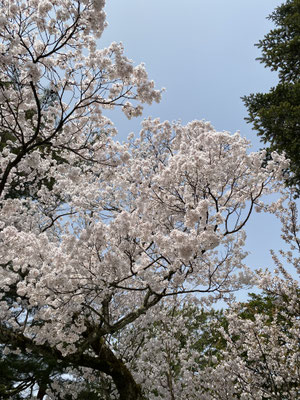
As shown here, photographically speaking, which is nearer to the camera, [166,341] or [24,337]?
[24,337]

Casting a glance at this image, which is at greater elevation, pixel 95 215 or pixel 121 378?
pixel 95 215

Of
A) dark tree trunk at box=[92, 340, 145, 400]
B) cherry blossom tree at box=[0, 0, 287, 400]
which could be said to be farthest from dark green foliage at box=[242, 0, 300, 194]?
dark tree trunk at box=[92, 340, 145, 400]

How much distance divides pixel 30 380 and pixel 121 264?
5183mm

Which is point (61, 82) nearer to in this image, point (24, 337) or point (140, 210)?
point (140, 210)

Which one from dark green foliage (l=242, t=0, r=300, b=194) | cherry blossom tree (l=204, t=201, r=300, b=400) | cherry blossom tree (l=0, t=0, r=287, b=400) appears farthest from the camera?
dark green foliage (l=242, t=0, r=300, b=194)

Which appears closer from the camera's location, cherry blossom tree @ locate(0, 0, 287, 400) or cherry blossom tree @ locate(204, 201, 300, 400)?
cherry blossom tree @ locate(0, 0, 287, 400)

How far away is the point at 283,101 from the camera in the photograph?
10.2m

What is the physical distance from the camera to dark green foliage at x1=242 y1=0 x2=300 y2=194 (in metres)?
9.34

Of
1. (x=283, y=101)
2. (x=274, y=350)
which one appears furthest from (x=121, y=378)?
(x=283, y=101)

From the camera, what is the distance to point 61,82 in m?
5.16

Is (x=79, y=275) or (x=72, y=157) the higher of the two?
A: (x=72, y=157)

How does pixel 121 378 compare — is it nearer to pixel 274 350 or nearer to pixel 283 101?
pixel 274 350

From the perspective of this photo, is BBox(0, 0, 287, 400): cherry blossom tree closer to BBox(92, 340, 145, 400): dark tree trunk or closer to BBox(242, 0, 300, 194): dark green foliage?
BBox(92, 340, 145, 400): dark tree trunk

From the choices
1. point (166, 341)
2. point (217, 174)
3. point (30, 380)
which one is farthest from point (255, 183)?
point (30, 380)
